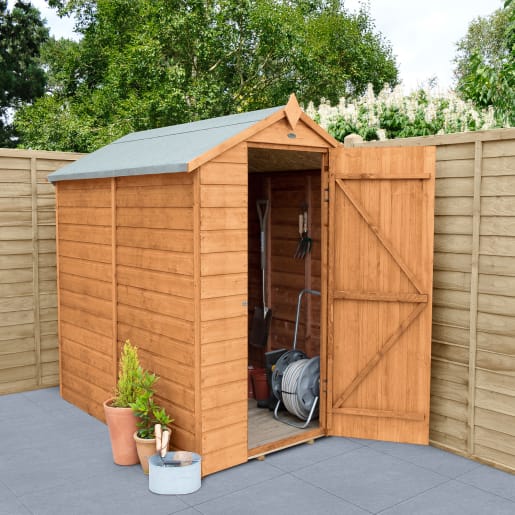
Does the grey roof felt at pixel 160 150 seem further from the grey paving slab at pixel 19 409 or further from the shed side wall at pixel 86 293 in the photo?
the grey paving slab at pixel 19 409

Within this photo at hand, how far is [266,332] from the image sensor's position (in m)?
6.48

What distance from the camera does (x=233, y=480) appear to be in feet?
15.1

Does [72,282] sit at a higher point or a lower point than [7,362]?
higher

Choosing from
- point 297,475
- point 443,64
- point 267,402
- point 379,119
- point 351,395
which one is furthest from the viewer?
point 443,64

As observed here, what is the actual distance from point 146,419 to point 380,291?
2.09 m

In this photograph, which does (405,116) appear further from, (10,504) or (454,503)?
(10,504)

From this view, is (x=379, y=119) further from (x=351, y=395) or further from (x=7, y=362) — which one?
(x=7, y=362)

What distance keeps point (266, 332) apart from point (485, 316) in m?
2.33

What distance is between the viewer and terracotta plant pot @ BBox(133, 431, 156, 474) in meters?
4.63

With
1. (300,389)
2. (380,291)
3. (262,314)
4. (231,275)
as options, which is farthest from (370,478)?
(262,314)

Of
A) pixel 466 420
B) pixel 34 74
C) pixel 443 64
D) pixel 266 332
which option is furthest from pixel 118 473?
pixel 443 64

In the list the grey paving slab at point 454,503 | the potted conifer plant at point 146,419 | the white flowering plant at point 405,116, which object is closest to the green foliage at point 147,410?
the potted conifer plant at point 146,419

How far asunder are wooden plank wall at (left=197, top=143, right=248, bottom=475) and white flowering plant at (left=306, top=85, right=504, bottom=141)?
4940 millimetres

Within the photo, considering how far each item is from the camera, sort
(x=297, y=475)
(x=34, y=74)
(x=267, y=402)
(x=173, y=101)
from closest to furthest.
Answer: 1. (x=297, y=475)
2. (x=267, y=402)
3. (x=173, y=101)
4. (x=34, y=74)
